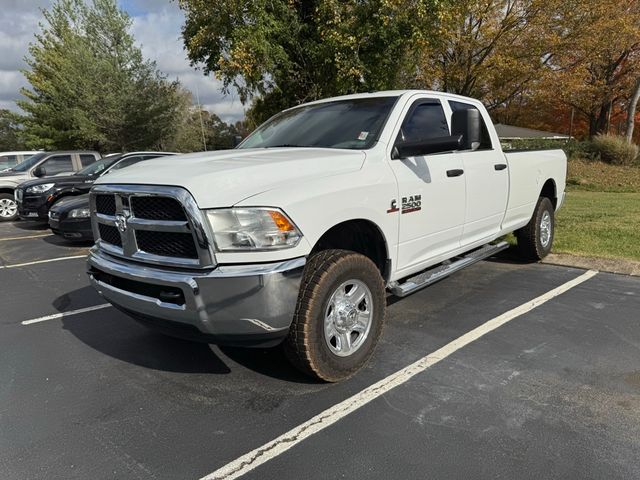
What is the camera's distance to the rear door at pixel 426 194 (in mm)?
3730

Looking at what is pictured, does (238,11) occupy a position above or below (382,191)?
above

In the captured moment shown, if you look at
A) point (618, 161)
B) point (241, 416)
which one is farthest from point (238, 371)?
point (618, 161)

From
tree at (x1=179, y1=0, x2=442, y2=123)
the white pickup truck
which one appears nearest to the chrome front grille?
the white pickup truck

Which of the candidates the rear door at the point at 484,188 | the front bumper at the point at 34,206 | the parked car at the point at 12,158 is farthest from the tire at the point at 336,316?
the parked car at the point at 12,158

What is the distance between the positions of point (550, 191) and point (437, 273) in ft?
11.0

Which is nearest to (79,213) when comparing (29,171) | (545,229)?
(29,171)

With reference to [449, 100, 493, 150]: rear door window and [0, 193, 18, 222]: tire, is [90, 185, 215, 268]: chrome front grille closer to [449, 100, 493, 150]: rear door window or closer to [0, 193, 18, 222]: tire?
[449, 100, 493, 150]: rear door window

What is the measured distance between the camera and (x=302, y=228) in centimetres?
290

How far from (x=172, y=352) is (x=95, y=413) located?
3.01ft

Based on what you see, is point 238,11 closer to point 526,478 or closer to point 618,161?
point 526,478

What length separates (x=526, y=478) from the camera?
237 centimetres

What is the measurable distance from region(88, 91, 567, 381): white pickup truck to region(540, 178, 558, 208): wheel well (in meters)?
2.37

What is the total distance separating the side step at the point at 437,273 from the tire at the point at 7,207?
12.6m

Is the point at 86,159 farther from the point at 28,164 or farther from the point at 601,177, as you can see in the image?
the point at 601,177
